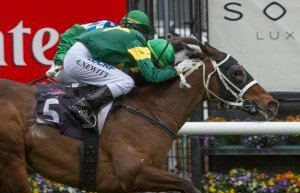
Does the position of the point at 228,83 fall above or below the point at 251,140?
above

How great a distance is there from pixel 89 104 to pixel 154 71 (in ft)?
1.80

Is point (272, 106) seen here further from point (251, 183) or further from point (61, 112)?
point (251, 183)

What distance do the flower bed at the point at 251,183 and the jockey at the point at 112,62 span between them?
208 cm

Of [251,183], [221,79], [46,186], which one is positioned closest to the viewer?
[221,79]

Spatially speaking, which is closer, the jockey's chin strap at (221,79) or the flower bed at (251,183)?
the jockey's chin strap at (221,79)

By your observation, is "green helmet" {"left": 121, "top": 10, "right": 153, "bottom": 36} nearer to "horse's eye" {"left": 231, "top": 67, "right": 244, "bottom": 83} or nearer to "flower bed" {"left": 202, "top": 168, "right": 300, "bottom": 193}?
"horse's eye" {"left": 231, "top": 67, "right": 244, "bottom": 83}

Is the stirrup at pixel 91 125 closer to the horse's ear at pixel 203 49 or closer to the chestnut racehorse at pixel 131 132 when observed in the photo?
the chestnut racehorse at pixel 131 132

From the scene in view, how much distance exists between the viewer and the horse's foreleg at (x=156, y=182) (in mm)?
7605

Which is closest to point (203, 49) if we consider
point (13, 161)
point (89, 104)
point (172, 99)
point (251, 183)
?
point (172, 99)

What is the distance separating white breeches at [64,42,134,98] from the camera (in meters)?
7.73

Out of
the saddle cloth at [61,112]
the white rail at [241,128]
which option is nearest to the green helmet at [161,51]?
the saddle cloth at [61,112]

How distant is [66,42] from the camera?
27.9 ft

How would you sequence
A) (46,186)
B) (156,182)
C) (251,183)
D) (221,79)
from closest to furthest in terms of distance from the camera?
(156,182) < (221,79) < (46,186) < (251,183)

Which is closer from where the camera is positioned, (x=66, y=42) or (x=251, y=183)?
(x=66, y=42)
